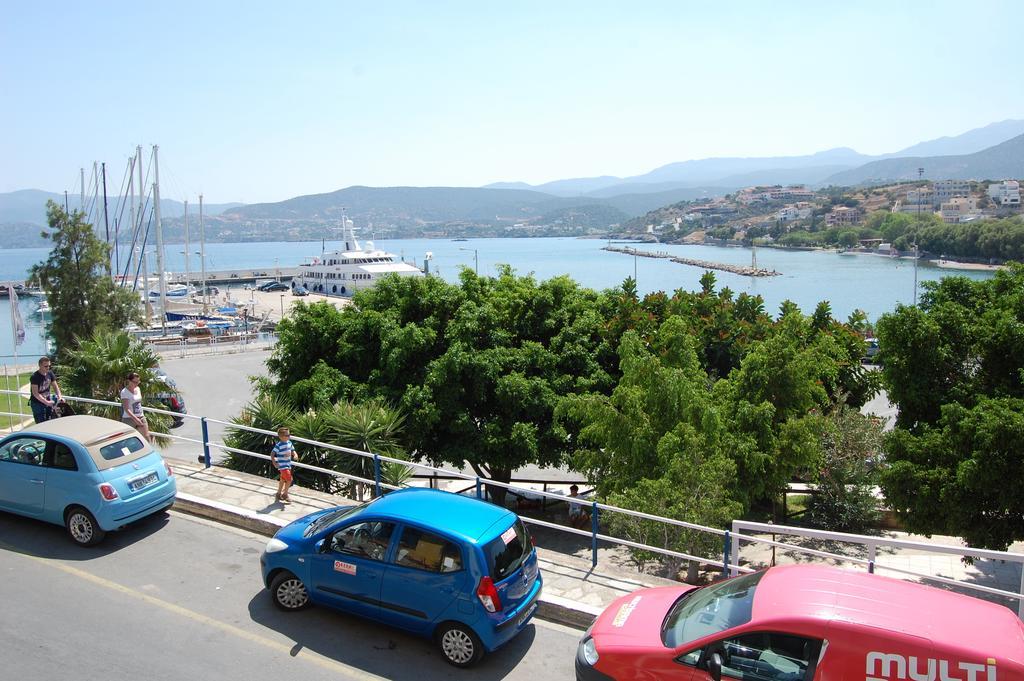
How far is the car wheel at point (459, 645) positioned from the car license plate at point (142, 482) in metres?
4.63

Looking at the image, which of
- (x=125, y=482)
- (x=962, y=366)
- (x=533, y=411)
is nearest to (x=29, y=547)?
(x=125, y=482)

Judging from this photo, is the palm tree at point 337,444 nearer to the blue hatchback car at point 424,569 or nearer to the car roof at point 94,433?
the car roof at point 94,433

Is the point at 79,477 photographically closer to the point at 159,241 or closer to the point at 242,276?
the point at 159,241

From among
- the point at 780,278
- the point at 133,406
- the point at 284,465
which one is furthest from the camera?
the point at 780,278

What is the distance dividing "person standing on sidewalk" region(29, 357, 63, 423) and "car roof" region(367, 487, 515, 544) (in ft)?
23.9

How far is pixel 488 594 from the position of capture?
626 centimetres

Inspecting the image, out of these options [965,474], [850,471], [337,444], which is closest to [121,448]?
[337,444]

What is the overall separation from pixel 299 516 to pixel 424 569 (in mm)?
3791

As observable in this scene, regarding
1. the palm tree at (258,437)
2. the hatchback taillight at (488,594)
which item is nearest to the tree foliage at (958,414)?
the hatchback taillight at (488,594)

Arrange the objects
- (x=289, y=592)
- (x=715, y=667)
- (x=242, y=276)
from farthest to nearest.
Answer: (x=242, y=276)
(x=289, y=592)
(x=715, y=667)

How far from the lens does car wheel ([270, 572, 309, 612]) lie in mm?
7328

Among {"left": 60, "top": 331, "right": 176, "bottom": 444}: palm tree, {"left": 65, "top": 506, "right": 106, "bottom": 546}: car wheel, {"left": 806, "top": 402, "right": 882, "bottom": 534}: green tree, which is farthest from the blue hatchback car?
{"left": 806, "top": 402, "right": 882, "bottom": 534}: green tree

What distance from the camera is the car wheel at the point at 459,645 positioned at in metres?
6.34

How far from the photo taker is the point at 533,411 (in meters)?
17.0
